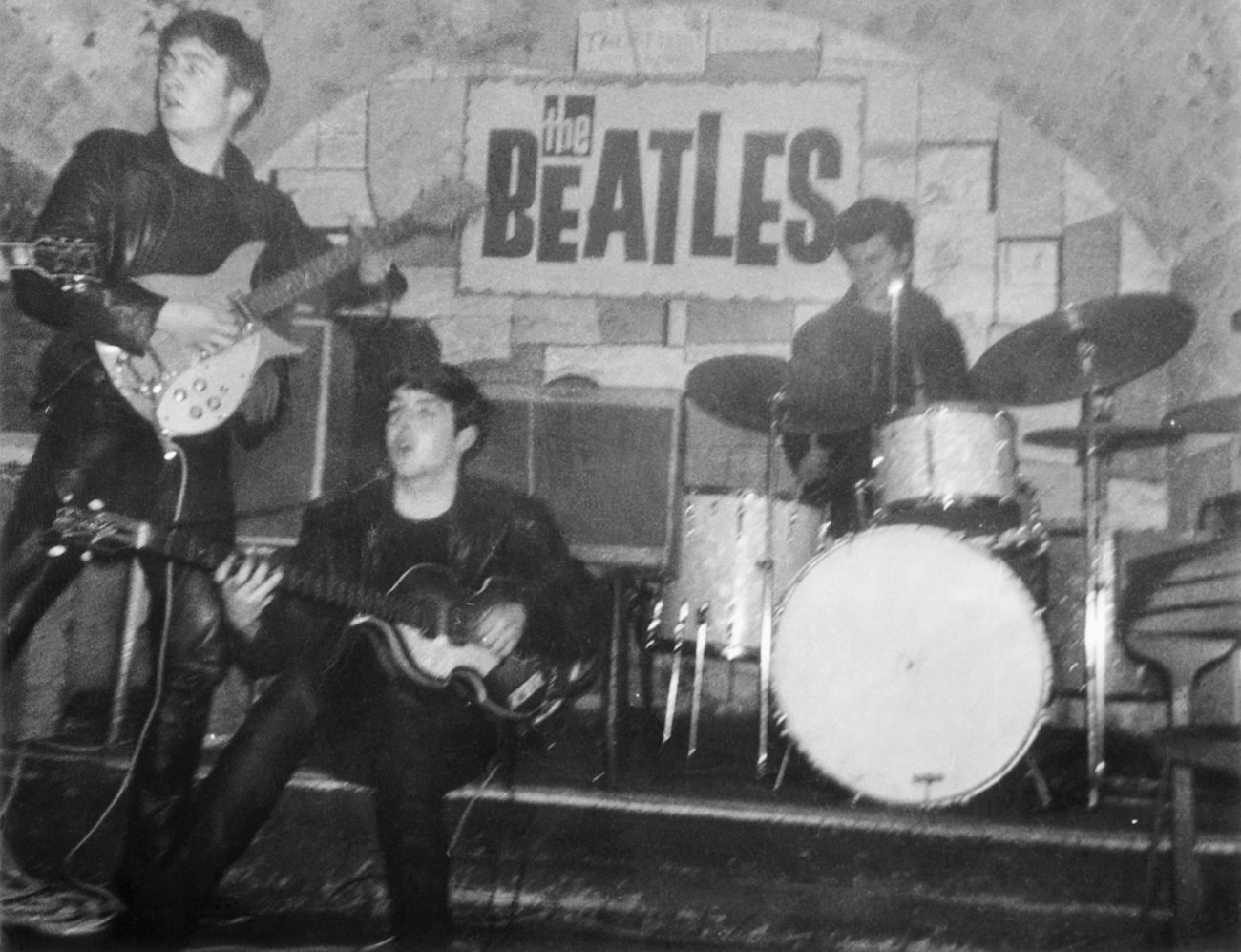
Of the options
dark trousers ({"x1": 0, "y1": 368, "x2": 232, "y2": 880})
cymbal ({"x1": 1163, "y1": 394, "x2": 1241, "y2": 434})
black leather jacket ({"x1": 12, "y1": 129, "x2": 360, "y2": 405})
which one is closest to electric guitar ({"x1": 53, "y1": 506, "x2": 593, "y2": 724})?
dark trousers ({"x1": 0, "y1": 368, "x2": 232, "y2": 880})

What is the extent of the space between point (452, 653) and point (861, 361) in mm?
1135

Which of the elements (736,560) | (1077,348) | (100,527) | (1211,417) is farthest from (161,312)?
(1211,417)

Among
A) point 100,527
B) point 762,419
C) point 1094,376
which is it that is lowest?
point 100,527

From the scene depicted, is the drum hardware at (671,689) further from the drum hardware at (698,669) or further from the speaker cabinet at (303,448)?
the speaker cabinet at (303,448)

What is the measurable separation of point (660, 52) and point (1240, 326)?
1452 mm

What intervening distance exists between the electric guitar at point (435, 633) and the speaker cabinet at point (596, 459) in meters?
0.25

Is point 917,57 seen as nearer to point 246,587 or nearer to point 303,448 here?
point 303,448

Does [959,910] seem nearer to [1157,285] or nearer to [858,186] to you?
[1157,285]

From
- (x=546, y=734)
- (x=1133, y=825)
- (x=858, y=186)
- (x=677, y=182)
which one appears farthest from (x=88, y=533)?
(x=1133, y=825)

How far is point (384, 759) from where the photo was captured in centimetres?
261

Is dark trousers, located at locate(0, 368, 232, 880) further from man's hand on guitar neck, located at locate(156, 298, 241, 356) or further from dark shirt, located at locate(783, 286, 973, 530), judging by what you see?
dark shirt, located at locate(783, 286, 973, 530)

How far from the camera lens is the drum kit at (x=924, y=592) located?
A: 2398mm

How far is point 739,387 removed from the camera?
2725 millimetres

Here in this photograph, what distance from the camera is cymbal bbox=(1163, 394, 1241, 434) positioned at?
2.61 meters
